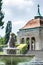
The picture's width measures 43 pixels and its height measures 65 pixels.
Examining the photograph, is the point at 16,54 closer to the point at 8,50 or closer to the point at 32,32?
the point at 8,50

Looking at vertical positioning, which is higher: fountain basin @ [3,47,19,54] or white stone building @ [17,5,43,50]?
white stone building @ [17,5,43,50]

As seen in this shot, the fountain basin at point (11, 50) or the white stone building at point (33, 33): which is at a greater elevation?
the white stone building at point (33, 33)

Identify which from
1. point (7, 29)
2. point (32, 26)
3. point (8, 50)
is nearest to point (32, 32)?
point (32, 26)

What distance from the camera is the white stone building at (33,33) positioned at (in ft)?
133

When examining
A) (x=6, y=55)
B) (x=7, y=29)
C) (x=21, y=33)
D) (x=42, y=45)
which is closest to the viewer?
(x=6, y=55)

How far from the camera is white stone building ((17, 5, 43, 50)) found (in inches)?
1591

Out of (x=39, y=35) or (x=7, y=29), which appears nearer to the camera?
(x=39, y=35)

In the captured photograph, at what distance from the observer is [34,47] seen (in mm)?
41750

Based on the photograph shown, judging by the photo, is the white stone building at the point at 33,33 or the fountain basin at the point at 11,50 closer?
the fountain basin at the point at 11,50

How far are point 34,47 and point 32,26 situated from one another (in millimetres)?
2989

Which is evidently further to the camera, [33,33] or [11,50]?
[33,33]

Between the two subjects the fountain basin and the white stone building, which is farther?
the white stone building

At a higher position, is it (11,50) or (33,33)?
(33,33)

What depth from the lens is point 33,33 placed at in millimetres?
41531
